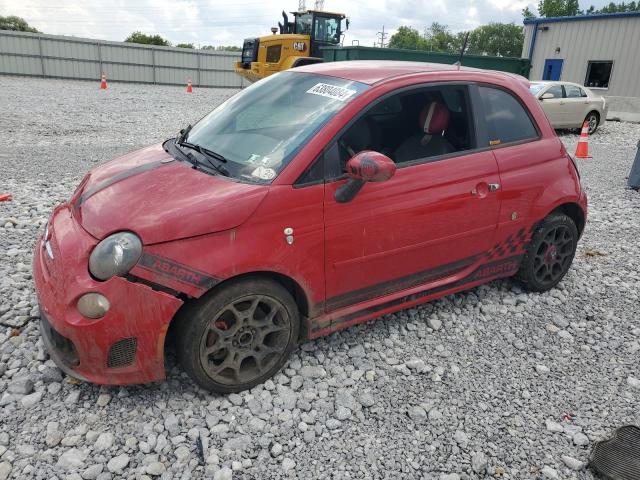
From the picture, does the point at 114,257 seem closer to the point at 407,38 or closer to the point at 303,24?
the point at 303,24

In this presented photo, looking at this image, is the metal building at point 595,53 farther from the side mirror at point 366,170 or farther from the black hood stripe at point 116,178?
the black hood stripe at point 116,178

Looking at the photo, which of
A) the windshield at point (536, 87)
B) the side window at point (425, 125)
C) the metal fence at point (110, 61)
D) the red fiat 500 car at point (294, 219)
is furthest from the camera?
the metal fence at point (110, 61)

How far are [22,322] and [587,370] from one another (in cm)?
375

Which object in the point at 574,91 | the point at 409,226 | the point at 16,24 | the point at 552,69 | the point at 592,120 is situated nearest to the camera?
the point at 409,226

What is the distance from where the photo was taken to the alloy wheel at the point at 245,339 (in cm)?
269

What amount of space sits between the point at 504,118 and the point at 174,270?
2.61 m

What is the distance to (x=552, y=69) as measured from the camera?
20.9 m

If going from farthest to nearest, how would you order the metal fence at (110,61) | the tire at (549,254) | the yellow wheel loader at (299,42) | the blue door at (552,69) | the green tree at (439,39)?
the green tree at (439,39)
the metal fence at (110,61)
the blue door at (552,69)
the yellow wheel loader at (299,42)
the tire at (549,254)

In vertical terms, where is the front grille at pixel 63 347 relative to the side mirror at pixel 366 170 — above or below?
below

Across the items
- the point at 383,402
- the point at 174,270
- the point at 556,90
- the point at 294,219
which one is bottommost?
the point at 383,402

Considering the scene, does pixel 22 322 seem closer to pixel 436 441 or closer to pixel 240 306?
pixel 240 306

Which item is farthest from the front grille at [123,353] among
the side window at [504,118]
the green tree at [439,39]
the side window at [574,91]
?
the green tree at [439,39]

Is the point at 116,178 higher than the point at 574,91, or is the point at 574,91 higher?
the point at 574,91

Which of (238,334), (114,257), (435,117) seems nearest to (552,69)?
(435,117)
